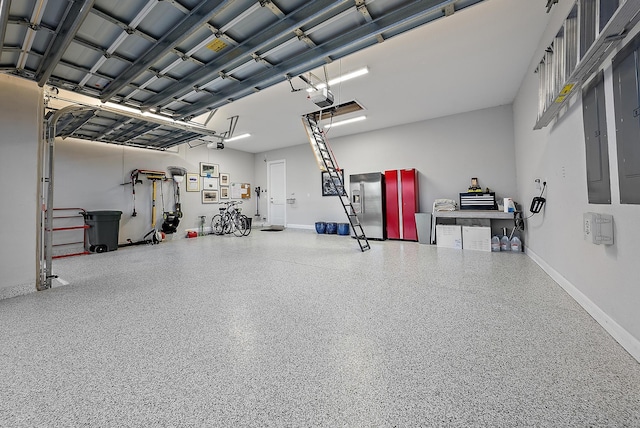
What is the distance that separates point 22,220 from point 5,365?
2.46m

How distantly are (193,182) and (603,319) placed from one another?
9622 mm

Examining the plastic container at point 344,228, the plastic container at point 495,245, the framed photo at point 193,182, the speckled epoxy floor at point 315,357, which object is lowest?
the speckled epoxy floor at point 315,357

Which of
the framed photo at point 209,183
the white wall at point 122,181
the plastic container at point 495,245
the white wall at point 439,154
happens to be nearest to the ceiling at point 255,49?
the white wall at point 439,154

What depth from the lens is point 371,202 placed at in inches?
283

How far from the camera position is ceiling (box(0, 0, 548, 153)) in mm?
2422

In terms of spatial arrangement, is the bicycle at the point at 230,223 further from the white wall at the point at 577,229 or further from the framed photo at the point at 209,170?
the white wall at the point at 577,229

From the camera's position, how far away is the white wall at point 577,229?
1.71 metres

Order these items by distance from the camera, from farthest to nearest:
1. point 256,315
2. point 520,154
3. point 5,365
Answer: point 520,154, point 256,315, point 5,365

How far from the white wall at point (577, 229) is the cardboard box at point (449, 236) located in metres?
A: 1.39

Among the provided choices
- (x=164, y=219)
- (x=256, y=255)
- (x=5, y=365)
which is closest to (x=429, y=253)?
(x=256, y=255)

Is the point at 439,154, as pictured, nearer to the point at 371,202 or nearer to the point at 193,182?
the point at 371,202

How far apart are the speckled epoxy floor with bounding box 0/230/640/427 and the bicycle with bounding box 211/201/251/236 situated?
5.28 m

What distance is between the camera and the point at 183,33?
2582 millimetres

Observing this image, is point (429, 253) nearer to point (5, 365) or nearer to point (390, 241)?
point (390, 241)
